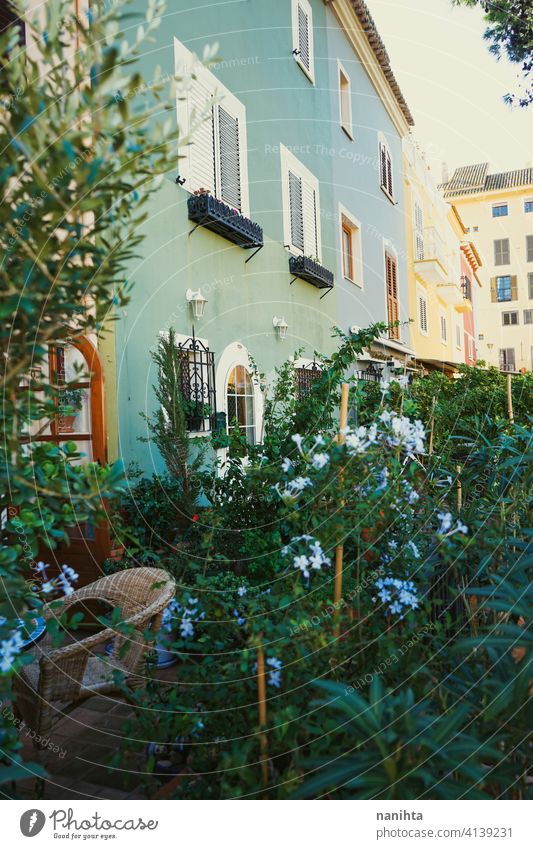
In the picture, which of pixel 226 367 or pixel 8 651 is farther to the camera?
pixel 226 367

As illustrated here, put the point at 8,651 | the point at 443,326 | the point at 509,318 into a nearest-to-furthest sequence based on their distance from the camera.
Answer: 1. the point at 8,651
2. the point at 509,318
3. the point at 443,326

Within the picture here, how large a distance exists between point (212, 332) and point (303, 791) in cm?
380

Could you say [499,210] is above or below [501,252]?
above

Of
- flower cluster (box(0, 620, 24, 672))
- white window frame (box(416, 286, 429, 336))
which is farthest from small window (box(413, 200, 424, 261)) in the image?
flower cluster (box(0, 620, 24, 672))

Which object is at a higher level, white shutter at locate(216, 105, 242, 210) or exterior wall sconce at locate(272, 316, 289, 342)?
white shutter at locate(216, 105, 242, 210)

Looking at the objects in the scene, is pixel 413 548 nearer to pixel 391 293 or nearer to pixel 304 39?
pixel 304 39

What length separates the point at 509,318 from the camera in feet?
7.91

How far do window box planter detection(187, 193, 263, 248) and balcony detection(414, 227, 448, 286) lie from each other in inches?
298

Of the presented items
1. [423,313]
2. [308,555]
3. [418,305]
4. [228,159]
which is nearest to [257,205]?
[228,159]

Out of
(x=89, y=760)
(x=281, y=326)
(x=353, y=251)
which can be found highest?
(x=353, y=251)

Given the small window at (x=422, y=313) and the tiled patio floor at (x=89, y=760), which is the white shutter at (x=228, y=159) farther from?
the small window at (x=422, y=313)

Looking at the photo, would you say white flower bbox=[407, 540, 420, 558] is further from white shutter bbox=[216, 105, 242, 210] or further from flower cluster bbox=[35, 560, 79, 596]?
white shutter bbox=[216, 105, 242, 210]

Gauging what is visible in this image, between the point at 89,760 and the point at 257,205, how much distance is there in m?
4.79

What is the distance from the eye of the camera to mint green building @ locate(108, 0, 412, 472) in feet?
12.3
